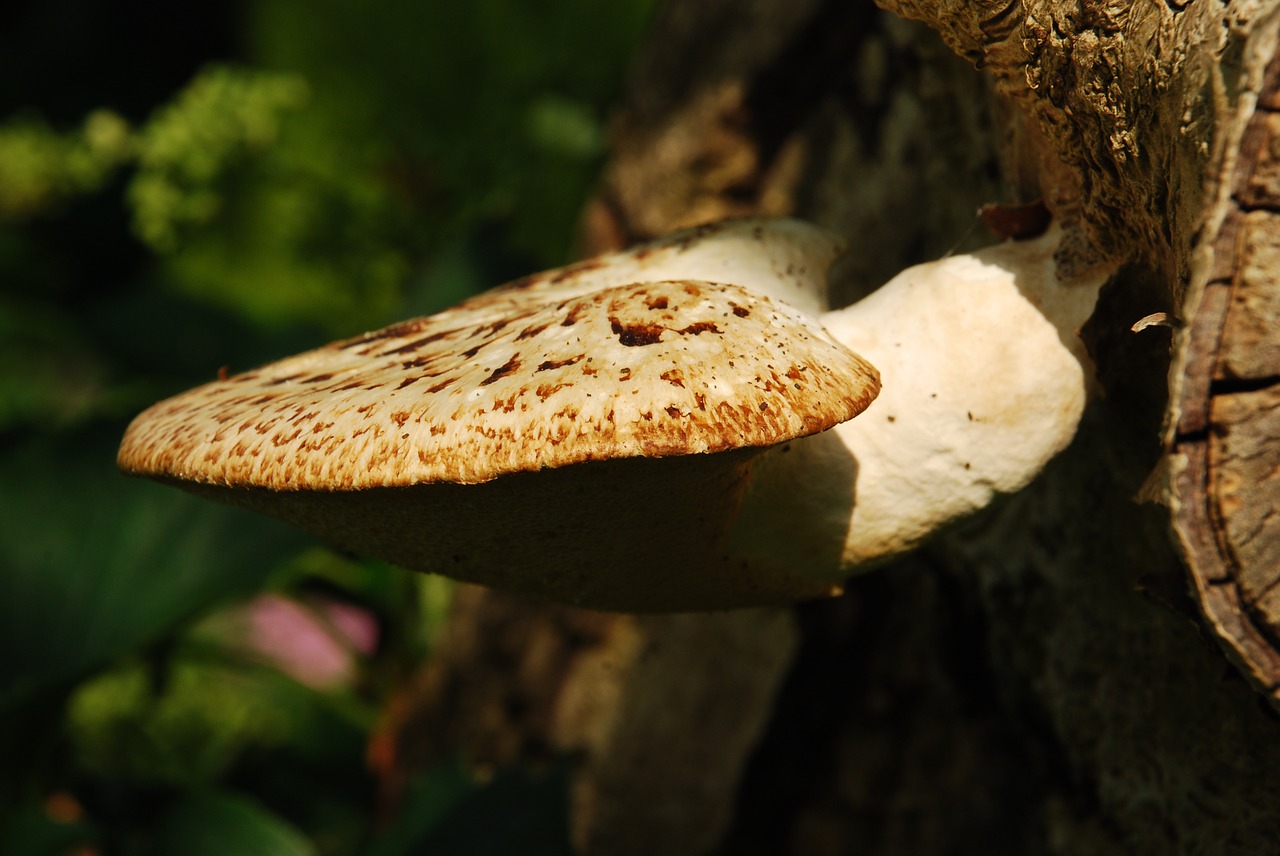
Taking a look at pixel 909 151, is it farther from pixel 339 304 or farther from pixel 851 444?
Result: pixel 339 304

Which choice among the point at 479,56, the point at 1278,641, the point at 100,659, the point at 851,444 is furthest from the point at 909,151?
the point at 479,56

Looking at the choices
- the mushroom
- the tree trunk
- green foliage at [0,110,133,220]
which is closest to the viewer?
the tree trunk

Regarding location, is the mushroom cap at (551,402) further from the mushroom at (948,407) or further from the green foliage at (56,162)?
the green foliage at (56,162)

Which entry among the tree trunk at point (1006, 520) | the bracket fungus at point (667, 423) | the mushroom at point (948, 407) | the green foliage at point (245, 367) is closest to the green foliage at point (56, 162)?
the green foliage at point (245, 367)

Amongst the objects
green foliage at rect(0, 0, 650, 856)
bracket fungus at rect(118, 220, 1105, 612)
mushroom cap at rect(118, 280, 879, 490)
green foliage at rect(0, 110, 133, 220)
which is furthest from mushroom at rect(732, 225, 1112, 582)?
green foliage at rect(0, 110, 133, 220)

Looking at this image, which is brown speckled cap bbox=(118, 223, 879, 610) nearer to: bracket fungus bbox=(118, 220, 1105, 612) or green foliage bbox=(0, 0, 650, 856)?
bracket fungus bbox=(118, 220, 1105, 612)

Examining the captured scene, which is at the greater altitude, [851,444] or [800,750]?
[851,444]
